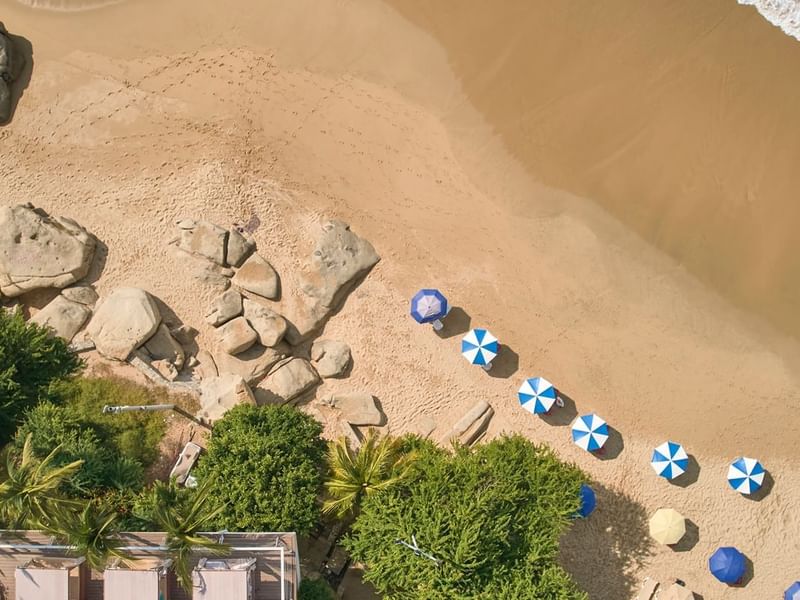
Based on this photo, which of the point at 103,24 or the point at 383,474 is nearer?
the point at 383,474

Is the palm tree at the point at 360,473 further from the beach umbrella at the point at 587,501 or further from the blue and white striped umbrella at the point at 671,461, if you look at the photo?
the blue and white striped umbrella at the point at 671,461

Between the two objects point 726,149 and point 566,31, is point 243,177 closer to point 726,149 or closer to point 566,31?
point 566,31

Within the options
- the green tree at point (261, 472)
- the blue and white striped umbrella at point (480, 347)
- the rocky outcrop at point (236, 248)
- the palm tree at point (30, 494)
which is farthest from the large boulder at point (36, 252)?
the blue and white striped umbrella at point (480, 347)

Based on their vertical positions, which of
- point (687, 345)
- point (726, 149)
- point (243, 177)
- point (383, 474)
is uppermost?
point (726, 149)

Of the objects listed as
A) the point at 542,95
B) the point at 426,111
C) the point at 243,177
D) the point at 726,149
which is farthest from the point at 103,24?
the point at 726,149

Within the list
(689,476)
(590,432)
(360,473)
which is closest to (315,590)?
(360,473)
